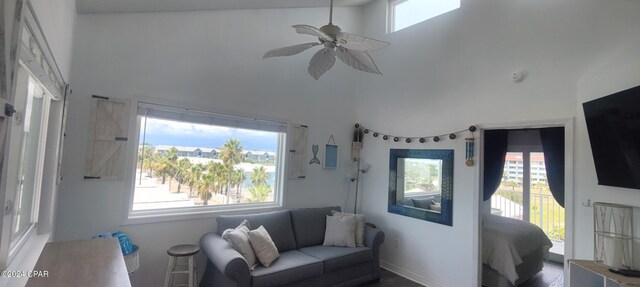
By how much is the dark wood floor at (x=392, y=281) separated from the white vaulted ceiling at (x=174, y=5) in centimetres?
369

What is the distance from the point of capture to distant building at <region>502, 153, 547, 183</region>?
5160 mm

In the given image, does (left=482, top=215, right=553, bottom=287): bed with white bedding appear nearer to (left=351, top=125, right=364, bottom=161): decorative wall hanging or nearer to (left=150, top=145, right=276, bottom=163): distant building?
(left=351, top=125, right=364, bottom=161): decorative wall hanging

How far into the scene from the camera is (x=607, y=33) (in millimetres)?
2652

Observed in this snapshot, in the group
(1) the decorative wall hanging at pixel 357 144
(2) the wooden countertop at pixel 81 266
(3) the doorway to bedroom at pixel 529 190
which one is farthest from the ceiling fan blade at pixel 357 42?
(3) the doorway to bedroom at pixel 529 190

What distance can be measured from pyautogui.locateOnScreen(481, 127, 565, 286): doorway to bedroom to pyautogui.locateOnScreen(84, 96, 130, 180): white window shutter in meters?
3.92

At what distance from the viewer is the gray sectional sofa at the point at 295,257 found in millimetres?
2729

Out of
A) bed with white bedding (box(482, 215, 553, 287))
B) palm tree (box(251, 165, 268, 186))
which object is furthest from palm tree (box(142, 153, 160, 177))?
bed with white bedding (box(482, 215, 553, 287))

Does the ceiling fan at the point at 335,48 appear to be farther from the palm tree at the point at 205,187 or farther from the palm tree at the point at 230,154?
the palm tree at the point at 205,187

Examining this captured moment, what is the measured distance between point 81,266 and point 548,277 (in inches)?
207

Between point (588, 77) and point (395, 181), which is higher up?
point (588, 77)

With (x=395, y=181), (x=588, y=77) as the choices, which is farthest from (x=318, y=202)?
(x=588, y=77)

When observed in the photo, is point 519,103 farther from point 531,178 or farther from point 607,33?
point 531,178

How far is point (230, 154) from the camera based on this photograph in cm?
377

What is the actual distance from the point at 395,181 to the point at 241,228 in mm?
2295
